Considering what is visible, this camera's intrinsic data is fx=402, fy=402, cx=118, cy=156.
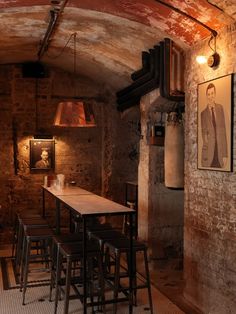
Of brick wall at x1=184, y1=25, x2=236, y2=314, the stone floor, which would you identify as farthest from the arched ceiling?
the stone floor

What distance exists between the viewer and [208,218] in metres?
4.07

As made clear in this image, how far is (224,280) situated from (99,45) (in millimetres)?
3546

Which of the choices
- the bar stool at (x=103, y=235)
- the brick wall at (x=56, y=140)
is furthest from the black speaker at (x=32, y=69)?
the bar stool at (x=103, y=235)

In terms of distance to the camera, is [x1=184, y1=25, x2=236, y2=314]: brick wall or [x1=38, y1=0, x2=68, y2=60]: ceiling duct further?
[x1=38, y1=0, x2=68, y2=60]: ceiling duct

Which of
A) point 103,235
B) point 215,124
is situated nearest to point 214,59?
point 215,124

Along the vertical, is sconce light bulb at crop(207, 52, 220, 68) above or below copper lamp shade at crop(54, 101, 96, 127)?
above

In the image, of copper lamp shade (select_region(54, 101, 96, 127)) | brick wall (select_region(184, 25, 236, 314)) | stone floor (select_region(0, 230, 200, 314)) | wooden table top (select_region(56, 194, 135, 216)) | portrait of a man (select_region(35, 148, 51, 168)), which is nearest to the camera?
brick wall (select_region(184, 25, 236, 314))

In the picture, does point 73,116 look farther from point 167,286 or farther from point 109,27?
point 167,286

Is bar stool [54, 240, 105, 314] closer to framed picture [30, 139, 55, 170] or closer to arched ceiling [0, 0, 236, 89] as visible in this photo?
arched ceiling [0, 0, 236, 89]

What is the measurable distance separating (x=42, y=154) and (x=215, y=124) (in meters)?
4.38

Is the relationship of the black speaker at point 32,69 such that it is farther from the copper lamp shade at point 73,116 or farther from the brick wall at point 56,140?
the copper lamp shade at point 73,116

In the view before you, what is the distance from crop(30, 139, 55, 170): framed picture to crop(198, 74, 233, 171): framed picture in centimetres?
402

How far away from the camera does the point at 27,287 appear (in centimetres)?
468

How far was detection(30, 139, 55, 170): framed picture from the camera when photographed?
753 cm
